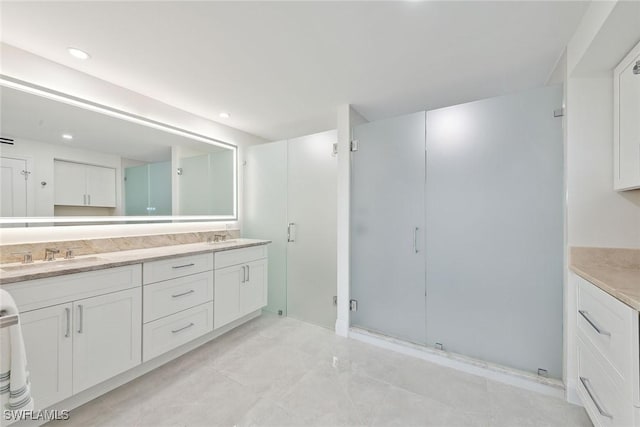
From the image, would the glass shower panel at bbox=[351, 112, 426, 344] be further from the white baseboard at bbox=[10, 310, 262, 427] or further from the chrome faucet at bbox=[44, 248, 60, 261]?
the chrome faucet at bbox=[44, 248, 60, 261]

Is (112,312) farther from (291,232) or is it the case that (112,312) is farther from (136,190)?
(291,232)

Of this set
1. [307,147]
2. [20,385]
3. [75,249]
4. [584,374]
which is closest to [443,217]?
[584,374]

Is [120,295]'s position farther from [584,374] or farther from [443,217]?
[584,374]

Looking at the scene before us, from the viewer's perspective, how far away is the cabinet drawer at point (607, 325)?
1.00m

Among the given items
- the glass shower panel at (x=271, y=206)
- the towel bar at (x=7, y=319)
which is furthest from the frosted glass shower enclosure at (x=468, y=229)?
the towel bar at (x=7, y=319)

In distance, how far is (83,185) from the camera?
2.03 metres

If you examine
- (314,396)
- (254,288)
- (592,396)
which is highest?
(254,288)

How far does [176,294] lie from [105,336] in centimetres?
48

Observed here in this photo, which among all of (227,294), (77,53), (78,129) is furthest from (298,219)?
(77,53)

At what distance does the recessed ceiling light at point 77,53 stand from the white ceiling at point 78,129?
41 cm

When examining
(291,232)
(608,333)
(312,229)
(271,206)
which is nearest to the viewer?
(608,333)

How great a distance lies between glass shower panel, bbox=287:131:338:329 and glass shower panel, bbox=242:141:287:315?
3.7 inches

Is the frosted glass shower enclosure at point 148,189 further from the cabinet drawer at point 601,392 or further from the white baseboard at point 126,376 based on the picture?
the cabinet drawer at point 601,392

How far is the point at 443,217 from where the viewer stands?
2.02 meters
